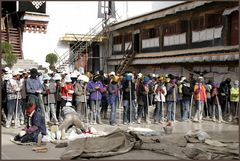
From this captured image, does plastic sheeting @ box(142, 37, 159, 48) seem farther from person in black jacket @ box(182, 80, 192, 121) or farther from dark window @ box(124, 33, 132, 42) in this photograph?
person in black jacket @ box(182, 80, 192, 121)

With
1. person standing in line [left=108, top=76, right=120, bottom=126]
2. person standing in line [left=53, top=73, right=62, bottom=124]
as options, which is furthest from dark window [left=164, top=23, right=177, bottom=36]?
person standing in line [left=53, top=73, right=62, bottom=124]

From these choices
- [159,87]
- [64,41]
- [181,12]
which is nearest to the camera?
[159,87]

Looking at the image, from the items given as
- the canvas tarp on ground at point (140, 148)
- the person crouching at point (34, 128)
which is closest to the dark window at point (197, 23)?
the canvas tarp on ground at point (140, 148)

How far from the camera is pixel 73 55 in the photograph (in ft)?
108

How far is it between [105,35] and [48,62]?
7.17 m

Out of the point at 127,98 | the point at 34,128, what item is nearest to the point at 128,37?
the point at 127,98

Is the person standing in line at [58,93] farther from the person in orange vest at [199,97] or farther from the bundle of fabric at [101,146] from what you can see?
the person in orange vest at [199,97]

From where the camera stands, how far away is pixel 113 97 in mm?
15273

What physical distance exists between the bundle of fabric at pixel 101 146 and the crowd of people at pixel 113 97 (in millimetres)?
3551

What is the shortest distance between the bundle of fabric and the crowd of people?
3.55 meters

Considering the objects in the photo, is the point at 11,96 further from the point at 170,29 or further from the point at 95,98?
the point at 170,29

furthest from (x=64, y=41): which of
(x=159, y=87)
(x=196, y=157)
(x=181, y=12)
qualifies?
(x=196, y=157)

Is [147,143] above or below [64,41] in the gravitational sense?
below

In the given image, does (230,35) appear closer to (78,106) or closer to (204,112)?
(204,112)
